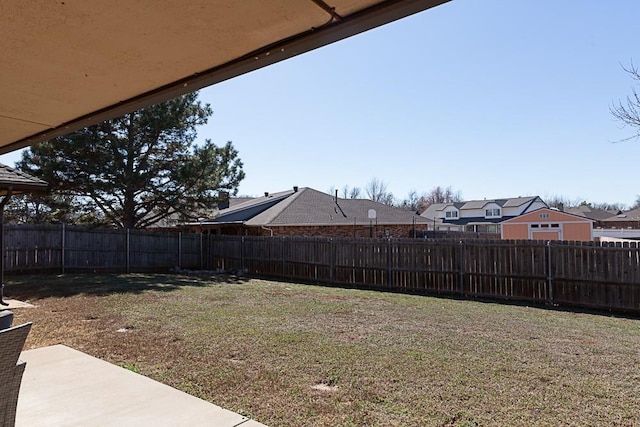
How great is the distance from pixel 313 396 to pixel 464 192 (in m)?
65.5

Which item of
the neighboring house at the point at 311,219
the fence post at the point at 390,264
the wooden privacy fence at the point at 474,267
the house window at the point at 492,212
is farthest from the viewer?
the house window at the point at 492,212

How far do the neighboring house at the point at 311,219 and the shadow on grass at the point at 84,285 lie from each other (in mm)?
5630

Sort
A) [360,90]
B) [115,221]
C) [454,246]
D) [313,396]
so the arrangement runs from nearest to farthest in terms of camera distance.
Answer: [313,396] < [454,246] < [360,90] < [115,221]

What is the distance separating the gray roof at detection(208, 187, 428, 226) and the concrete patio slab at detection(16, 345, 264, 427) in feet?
44.1

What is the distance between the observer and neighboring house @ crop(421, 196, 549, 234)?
119 ft

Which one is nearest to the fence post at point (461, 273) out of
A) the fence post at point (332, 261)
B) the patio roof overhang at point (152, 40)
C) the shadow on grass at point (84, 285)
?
the fence post at point (332, 261)

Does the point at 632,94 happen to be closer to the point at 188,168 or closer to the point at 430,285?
the point at 430,285

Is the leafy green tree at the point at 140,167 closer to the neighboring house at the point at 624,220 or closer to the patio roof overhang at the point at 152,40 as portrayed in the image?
the patio roof overhang at the point at 152,40

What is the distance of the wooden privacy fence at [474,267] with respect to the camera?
26.1ft

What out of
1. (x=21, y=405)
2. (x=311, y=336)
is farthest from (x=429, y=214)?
(x=21, y=405)

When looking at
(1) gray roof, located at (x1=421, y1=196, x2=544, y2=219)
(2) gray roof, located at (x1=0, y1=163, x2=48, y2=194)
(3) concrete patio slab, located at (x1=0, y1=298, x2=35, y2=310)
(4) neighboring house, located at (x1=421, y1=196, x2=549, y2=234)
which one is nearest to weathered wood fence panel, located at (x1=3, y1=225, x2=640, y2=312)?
(2) gray roof, located at (x1=0, y1=163, x2=48, y2=194)

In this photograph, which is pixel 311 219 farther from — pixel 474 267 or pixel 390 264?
pixel 474 267

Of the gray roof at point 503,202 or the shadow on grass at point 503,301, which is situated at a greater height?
the gray roof at point 503,202

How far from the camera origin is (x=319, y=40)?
1.62 meters
